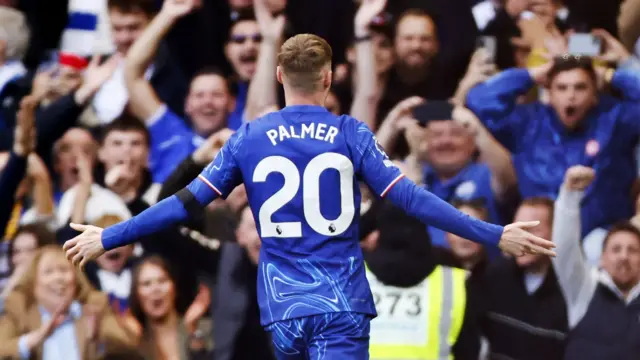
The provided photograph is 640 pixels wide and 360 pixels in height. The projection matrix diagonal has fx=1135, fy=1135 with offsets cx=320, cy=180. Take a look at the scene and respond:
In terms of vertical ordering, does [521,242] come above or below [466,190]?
below

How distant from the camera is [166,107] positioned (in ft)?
24.7

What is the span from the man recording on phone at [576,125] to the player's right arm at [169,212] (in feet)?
10.6

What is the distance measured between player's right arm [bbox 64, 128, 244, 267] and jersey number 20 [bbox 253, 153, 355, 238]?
0.39ft

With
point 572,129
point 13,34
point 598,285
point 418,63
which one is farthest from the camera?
point 13,34

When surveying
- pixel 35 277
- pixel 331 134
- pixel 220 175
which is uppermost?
pixel 331 134

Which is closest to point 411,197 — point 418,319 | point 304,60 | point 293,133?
point 293,133

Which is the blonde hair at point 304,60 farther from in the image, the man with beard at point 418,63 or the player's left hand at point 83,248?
the man with beard at point 418,63

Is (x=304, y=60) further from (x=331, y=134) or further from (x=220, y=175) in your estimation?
(x=220, y=175)

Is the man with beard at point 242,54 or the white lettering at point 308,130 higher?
the man with beard at point 242,54

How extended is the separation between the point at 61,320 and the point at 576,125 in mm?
3543

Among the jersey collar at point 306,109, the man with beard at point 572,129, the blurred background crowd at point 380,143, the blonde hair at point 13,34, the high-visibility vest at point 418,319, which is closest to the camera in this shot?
the jersey collar at point 306,109

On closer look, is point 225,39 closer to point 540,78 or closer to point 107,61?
point 107,61

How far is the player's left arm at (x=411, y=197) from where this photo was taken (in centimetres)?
390

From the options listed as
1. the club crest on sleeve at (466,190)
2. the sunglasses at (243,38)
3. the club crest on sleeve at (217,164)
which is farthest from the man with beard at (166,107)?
the club crest on sleeve at (217,164)
